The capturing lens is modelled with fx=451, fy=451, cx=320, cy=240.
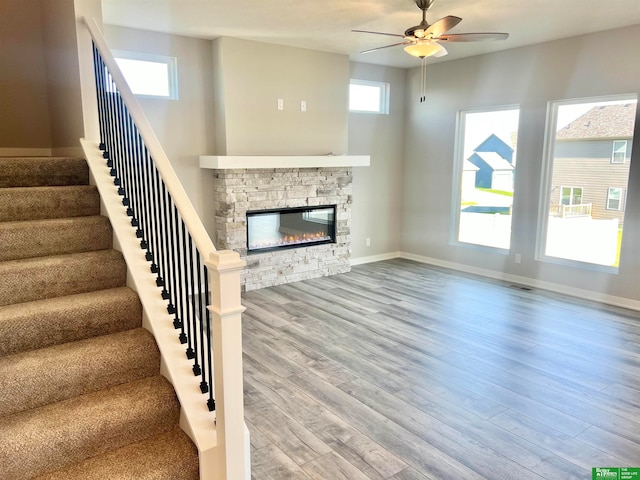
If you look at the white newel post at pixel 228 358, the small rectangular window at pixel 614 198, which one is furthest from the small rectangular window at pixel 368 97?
the white newel post at pixel 228 358

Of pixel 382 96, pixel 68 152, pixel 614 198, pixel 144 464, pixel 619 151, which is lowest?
pixel 144 464

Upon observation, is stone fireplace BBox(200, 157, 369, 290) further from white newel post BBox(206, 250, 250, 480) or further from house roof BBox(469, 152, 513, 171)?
white newel post BBox(206, 250, 250, 480)

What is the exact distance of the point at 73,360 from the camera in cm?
200

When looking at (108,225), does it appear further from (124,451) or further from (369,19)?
(369,19)

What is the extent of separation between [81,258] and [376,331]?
8.51 ft

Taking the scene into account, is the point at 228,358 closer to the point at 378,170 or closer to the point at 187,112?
the point at 187,112

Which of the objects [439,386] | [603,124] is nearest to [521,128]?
[603,124]

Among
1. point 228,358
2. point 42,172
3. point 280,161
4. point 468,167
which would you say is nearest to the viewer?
point 228,358

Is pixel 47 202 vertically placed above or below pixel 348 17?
below

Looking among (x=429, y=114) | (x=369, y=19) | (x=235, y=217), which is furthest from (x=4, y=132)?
(x=429, y=114)

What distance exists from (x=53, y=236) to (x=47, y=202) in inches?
11.0

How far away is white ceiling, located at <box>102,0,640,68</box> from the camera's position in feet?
12.6

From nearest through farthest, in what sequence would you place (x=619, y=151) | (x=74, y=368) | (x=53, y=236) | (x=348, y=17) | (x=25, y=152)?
(x=74, y=368) → (x=53, y=236) → (x=25, y=152) → (x=348, y=17) → (x=619, y=151)

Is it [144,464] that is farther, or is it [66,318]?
[66,318]
